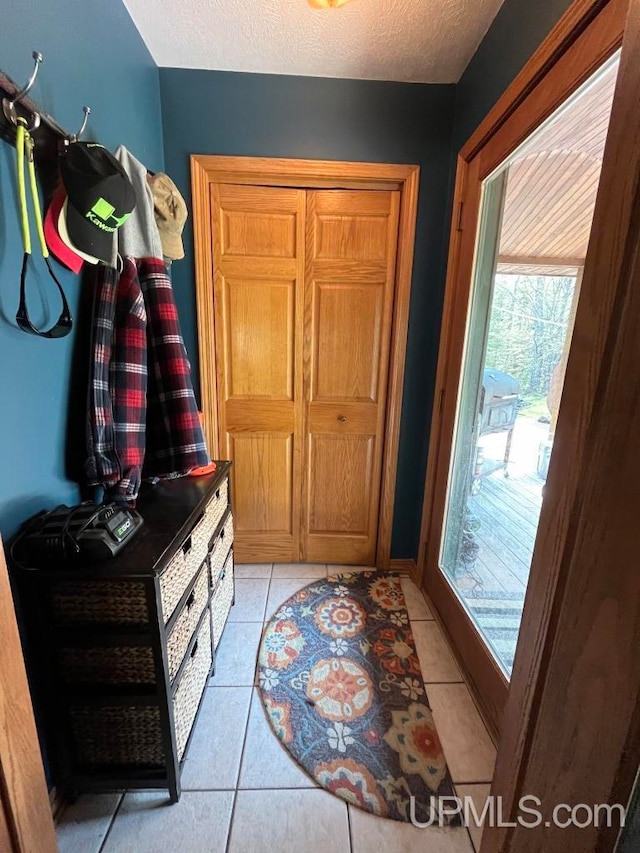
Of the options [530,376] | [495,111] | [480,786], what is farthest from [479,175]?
[480,786]

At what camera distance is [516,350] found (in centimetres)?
134

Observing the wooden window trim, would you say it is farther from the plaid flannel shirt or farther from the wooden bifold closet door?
the wooden bifold closet door

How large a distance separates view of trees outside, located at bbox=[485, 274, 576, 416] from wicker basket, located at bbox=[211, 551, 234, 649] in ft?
4.44

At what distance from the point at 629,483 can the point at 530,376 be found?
887 mm

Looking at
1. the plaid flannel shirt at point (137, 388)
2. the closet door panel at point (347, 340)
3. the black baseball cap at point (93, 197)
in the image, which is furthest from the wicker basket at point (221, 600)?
the black baseball cap at point (93, 197)

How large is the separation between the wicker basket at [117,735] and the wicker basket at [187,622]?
0.42 ft

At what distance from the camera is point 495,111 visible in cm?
131

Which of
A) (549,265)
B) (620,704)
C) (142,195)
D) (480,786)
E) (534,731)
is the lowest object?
(480,786)

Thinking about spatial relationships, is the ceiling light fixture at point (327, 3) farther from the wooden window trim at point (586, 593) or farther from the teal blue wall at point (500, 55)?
the wooden window trim at point (586, 593)

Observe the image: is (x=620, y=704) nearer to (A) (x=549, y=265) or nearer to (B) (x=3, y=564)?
(B) (x=3, y=564)

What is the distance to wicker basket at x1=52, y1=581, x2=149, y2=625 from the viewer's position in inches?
35.6

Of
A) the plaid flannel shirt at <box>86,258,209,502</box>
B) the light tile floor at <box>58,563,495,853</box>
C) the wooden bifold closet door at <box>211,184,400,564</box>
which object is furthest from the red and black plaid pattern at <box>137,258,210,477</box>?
the light tile floor at <box>58,563,495,853</box>

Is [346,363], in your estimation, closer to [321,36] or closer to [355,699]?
[321,36]

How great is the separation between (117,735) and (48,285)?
49.1 inches
